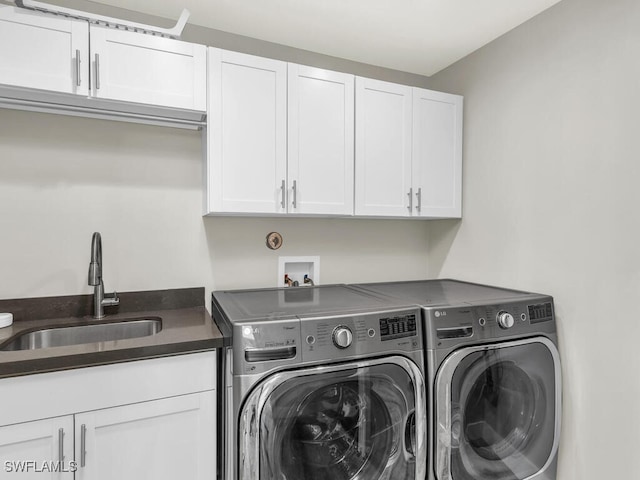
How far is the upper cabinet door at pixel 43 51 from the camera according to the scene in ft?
4.71

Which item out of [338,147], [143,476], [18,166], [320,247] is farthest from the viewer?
[320,247]

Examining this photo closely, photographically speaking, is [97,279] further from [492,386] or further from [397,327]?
[492,386]

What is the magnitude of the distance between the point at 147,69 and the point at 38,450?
147 cm

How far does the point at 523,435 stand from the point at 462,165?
1507 millimetres

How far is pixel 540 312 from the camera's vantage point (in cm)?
180

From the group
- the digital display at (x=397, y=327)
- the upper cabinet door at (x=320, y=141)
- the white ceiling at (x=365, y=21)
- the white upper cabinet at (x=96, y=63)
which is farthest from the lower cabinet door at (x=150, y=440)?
the white ceiling at (x=365, y=21)

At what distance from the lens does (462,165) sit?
240cm

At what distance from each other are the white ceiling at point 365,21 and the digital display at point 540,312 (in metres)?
1.44

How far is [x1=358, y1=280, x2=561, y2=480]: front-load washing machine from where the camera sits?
1598 mm

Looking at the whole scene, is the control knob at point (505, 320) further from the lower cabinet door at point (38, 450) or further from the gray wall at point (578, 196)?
the lower cabinet door at point (38, 450)

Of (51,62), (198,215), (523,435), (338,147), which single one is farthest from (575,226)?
(51,62)

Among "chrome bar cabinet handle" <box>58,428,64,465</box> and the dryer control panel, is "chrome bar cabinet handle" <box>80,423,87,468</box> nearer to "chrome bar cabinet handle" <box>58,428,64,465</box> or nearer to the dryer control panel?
"chrome bar cabinet handle" <box>58,428,64,465</box>

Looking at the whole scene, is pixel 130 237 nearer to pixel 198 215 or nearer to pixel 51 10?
pixel 198 215

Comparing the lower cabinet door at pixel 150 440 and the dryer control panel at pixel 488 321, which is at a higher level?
the dryer control panel at pixel 488 321
